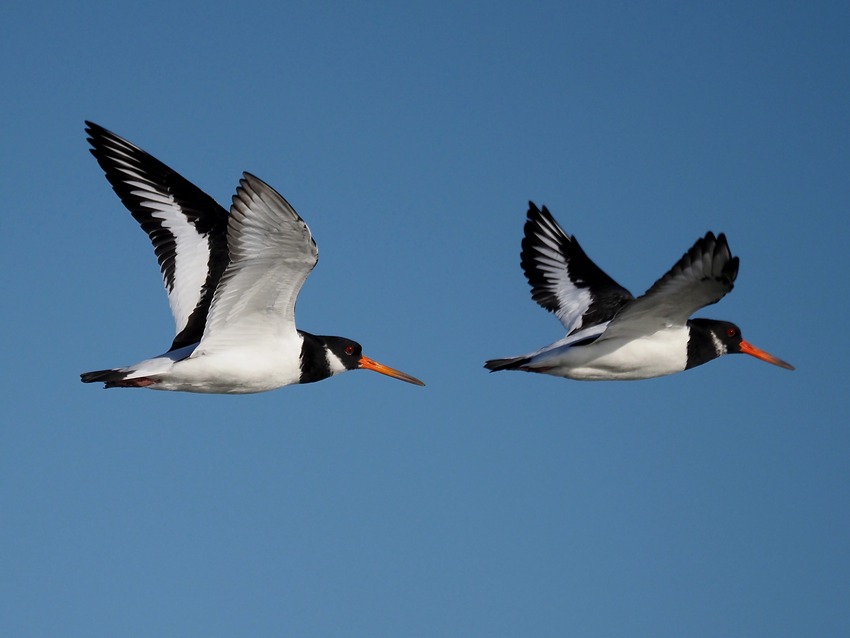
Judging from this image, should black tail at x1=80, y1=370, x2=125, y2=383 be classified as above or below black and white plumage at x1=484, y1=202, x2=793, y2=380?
below

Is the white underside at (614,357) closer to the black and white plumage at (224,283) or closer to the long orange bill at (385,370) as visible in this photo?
the long orange bill at (385,370)

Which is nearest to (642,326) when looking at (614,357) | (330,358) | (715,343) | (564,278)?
(614,357)

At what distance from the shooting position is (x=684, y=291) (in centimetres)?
1184

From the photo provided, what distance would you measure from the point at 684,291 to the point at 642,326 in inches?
41.3

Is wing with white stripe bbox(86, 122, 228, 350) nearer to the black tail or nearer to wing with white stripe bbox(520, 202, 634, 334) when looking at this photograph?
the black tail

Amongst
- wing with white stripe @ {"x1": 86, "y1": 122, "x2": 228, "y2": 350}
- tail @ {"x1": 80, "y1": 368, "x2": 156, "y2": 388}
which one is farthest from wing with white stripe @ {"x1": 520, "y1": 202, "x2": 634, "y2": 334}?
tail @ {"x1": 80, "y1": 368, "x2": 156, "y2": 388}

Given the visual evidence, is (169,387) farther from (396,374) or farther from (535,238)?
(535,238)

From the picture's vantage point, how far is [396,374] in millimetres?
13719

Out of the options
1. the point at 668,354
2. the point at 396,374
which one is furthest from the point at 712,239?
the point at 396,374

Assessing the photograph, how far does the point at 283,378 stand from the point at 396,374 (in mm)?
1757

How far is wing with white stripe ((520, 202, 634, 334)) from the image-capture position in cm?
1500

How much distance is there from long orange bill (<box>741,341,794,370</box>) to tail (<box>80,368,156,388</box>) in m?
7.09

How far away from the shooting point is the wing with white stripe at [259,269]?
1055cm

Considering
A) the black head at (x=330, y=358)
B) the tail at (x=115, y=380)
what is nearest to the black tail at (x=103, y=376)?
the tail at (x=115, y=380)
